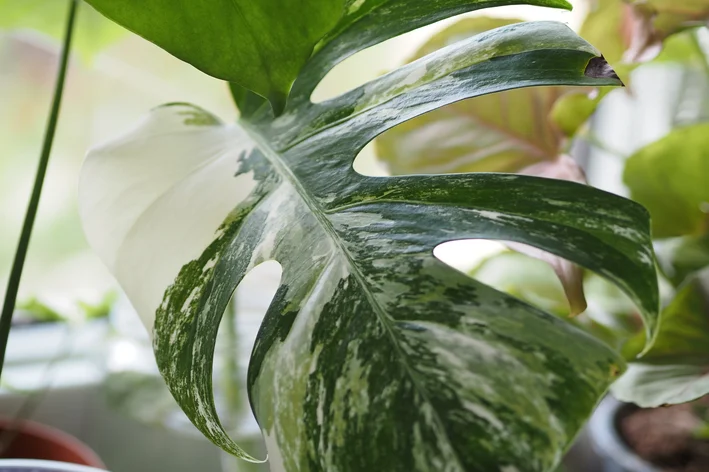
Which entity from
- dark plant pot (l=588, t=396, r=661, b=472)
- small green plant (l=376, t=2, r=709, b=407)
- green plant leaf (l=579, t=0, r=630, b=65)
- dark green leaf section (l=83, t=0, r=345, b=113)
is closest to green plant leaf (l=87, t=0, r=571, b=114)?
dark green leaf section (l=83, t=0, r=345, b=113)

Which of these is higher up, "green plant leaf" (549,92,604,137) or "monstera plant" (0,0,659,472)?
"green plant leaf" (549,92,604,137)

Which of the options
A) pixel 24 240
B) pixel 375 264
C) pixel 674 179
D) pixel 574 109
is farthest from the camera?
pixel 674 179

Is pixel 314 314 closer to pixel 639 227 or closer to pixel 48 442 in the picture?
pixel 639 227

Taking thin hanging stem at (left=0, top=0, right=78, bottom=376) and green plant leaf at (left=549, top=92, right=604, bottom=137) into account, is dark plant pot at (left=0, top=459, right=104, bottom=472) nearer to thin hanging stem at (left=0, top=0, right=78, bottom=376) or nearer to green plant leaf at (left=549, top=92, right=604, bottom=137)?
thin hanging stem at (left=0, top=0, right=78, bottom=376)


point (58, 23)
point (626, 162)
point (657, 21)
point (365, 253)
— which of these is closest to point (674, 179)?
point (626, 162)

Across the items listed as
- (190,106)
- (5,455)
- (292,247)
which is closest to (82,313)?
(5,455)

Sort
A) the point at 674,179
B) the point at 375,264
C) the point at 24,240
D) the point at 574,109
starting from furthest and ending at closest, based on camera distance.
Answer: the point at 674,179 → the point at 574,109 → the point at 24,240 → the point at 375,264

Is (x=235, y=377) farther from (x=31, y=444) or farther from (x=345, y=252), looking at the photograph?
(x=345, y=252)

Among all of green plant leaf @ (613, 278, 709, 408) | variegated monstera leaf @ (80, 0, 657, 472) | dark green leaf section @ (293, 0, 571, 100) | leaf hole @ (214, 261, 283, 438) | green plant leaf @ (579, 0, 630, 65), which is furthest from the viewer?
leaf hole @ (214, 261, 283, 438)
